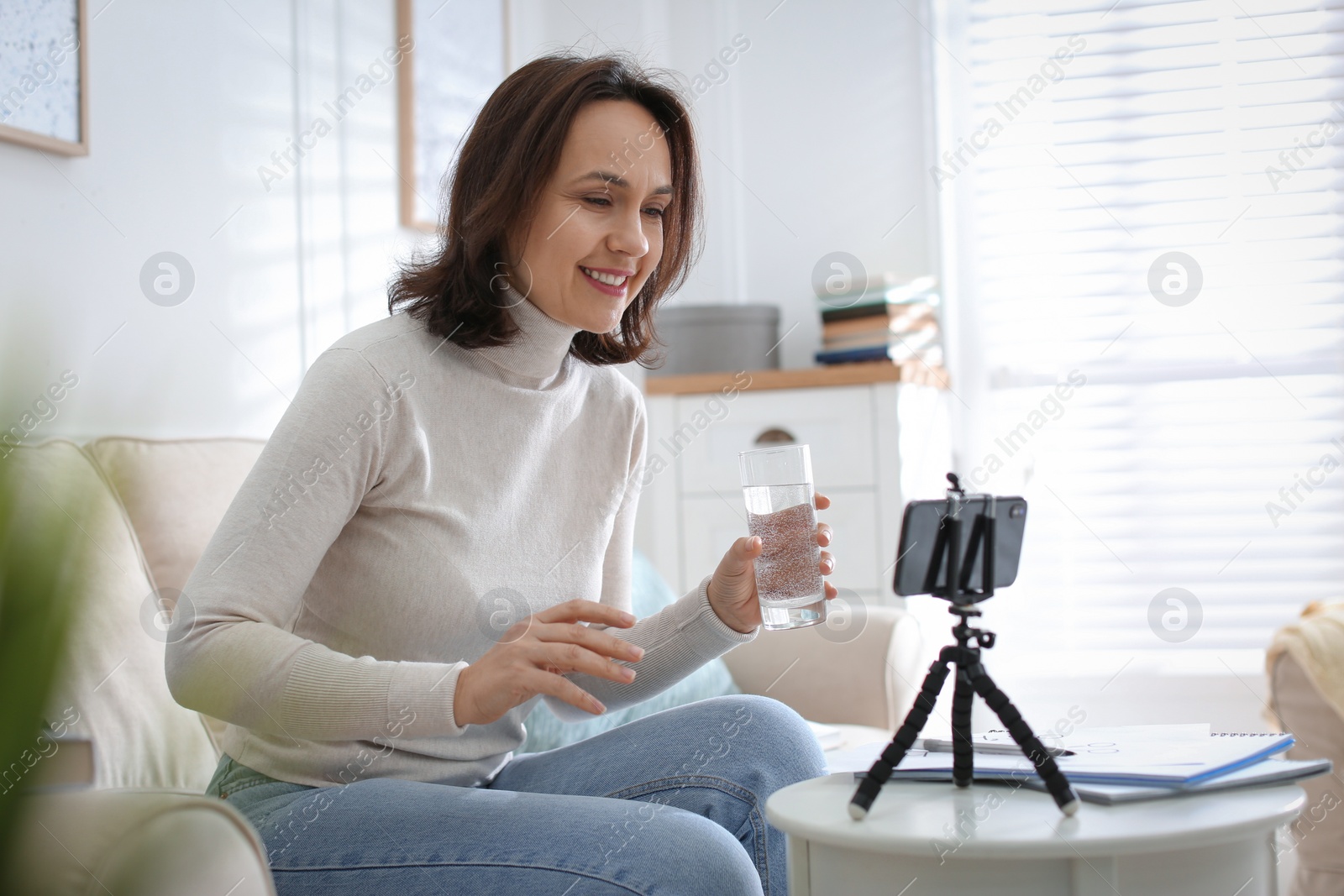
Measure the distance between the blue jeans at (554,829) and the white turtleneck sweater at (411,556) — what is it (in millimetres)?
61

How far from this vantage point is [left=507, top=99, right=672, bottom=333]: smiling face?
122 centimetres

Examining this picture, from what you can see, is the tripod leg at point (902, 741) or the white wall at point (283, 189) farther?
the white wall at point (283, 189)

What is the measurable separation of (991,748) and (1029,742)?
0.37 ft

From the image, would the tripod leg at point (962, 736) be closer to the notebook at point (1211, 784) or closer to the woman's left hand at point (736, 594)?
the notebook at point (1211, 784)

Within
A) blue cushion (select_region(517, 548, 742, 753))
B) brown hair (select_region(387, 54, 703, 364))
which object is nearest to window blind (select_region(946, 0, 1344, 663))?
blue cushion (select_region(517, 548, 742, 753))

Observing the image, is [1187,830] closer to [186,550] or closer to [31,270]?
[186,550]

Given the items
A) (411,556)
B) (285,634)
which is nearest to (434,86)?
(411,556)

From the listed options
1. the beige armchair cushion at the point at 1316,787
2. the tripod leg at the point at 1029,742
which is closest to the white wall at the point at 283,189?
the tripod leg at the point at 1029,742

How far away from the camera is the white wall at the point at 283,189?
57.4 inches

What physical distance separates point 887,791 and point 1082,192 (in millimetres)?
2495

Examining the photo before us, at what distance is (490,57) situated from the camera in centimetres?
275

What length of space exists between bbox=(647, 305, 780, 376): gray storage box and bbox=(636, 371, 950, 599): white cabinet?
0.44ft

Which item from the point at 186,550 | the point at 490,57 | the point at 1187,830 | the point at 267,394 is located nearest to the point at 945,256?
the point at 490,57

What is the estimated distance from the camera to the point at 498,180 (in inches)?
47.2
